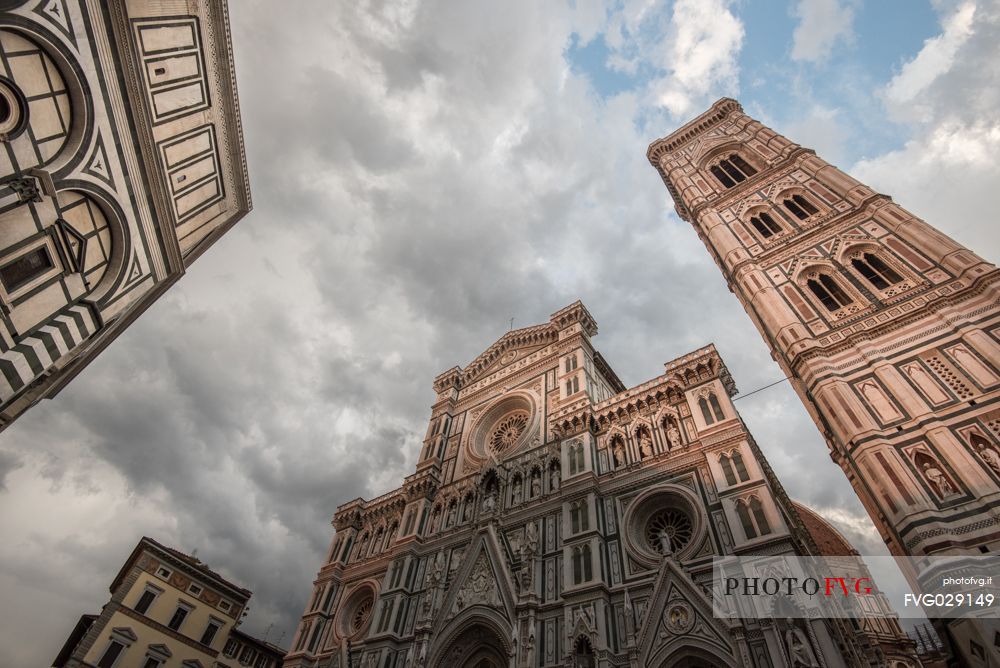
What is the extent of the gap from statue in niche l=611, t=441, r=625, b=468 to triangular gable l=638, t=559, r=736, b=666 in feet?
16.6

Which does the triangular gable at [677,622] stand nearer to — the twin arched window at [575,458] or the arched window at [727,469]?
the arched window at [727,469]

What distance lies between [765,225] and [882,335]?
31.0 feet

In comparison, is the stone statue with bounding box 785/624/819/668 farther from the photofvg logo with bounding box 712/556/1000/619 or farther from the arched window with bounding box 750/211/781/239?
the arched window with bounding box 750/211/781/239

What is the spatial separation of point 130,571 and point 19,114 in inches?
1087

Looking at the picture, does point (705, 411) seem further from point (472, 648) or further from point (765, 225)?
point (472, 648)

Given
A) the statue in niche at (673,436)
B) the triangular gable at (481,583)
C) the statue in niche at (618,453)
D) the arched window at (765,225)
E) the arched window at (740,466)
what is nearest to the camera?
the arched window at (740,466)

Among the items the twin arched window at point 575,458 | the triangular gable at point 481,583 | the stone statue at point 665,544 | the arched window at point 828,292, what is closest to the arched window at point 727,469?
the stone statue at point 665,544

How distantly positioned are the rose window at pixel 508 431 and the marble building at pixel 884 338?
12.2m

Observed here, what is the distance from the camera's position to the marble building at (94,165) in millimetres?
10109

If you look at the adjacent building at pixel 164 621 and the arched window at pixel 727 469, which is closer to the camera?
the arched window at pixel 727 469

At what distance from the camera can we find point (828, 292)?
18.6 meters

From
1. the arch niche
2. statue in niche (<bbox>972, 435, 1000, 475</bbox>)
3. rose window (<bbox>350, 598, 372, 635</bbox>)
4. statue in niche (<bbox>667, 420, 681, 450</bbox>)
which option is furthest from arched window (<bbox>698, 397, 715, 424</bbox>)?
rose window (<bbox>350, 598, 372, 635</bbox>)

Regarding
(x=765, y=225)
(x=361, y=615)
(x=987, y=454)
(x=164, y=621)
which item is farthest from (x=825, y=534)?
(x=164, y=621)

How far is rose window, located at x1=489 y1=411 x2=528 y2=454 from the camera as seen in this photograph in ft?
82.5
